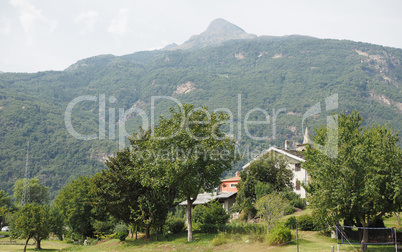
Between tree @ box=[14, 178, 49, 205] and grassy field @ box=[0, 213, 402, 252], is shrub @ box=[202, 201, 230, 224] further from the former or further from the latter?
tree @ box=[14, 178, 49, 205]

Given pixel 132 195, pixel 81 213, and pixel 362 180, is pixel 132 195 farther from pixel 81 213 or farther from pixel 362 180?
pixel 362 180

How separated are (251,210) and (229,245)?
1705 cm

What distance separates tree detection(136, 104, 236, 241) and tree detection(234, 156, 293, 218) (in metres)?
12.5

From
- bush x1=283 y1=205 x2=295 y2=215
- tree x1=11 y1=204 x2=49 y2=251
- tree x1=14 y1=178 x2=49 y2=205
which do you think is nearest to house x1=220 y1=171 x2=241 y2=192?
bush x1=283 y1=205 x2=295 y2=215

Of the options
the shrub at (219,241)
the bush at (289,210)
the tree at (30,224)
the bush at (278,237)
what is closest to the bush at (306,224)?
the bush at (278,237)

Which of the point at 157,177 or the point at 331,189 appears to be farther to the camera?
the point at 157,177

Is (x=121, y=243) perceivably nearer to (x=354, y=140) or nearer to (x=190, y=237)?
(x=190, y=237)

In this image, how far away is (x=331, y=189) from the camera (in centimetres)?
2164

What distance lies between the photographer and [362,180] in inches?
848

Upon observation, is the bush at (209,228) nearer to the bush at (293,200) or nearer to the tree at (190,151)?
the tree at (190,151)

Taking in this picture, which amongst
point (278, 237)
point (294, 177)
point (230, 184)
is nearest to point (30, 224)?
point (278, 237)

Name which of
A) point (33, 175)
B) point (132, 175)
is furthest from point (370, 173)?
point (33, 175)

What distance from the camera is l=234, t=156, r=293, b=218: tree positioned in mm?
42844

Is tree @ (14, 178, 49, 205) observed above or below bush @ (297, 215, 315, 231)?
below
